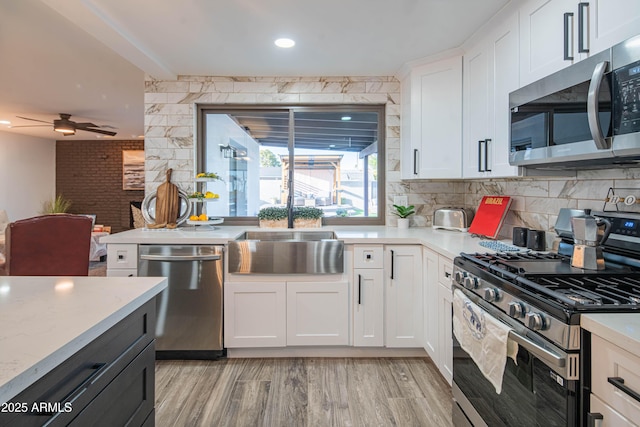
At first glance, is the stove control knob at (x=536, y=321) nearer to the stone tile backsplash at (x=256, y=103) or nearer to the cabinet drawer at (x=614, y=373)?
the cabinet drawer at (x=614, y=373)

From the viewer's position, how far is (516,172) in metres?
1.98

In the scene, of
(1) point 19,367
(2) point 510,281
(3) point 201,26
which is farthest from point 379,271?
(1) point 19,367

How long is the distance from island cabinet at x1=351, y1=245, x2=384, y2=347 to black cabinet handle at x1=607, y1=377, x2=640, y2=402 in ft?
5.83

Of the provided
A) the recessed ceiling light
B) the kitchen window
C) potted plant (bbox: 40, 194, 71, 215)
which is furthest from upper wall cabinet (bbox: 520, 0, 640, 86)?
potted plant (bbox: 40, 194, 71, 215)

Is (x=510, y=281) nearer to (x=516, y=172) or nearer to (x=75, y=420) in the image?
(x=516, y=172)

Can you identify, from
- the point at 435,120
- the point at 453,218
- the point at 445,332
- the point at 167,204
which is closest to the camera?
the point at 445,332

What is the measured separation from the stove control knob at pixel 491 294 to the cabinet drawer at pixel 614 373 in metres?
0.43

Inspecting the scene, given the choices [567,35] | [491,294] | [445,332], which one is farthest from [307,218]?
[567,35]

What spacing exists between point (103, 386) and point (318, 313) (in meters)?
1.84

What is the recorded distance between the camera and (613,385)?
0.96 meters

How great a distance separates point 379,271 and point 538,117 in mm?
1460

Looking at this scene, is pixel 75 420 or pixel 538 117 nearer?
pixel 75 420

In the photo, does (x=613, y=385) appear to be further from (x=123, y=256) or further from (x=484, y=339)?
(x=123, y=256)

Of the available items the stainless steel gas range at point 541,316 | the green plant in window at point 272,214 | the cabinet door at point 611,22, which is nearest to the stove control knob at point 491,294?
the stainless steel gas range at point 541,316
